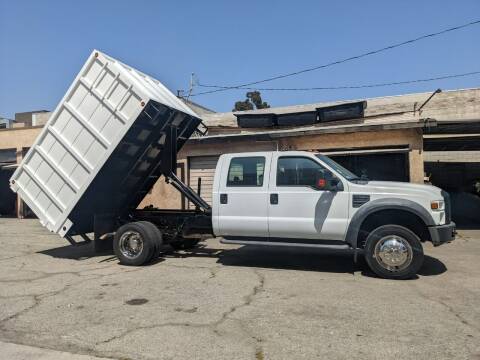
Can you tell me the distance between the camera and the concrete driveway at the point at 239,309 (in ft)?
13.6

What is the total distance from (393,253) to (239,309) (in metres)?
2.79

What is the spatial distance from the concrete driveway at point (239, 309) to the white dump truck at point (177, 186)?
630 mm

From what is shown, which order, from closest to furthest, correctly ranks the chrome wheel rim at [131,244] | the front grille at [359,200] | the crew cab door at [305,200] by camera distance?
the front grille at [359,200], the crew cab door at [305,200], the chrome wheel rim at [131,244]

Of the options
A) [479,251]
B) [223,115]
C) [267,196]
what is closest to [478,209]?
[479,251]

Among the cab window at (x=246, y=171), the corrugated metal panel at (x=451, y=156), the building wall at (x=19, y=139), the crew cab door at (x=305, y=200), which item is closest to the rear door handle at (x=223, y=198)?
the cab window at (x=246, y=171)

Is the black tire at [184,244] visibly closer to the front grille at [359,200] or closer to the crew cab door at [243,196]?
the crew cab door at [243,196]

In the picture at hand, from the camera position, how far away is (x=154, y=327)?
15.5ft

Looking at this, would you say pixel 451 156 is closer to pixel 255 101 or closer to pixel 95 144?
pixel 95 144

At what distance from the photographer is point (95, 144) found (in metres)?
7.86

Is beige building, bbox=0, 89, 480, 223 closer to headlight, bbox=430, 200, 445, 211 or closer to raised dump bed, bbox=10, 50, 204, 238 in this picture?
headlight, bbox=430, 200, 445, 211

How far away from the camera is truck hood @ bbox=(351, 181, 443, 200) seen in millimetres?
6762

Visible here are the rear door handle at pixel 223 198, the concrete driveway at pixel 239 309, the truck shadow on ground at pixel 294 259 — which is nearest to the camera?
the concrete driveway at pixel 239 309

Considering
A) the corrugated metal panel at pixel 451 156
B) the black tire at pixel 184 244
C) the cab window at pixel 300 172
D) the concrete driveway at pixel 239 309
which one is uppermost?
the corrugated metal panel at pixel 451 156

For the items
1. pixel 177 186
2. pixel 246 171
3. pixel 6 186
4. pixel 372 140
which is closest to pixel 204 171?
pixel 372 140
